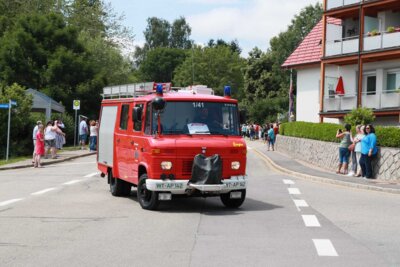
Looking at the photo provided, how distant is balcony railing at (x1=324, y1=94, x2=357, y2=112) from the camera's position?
37188 mm

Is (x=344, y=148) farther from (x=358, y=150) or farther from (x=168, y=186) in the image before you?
(x=168, y=186)

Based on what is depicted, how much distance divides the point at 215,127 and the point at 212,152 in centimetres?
79

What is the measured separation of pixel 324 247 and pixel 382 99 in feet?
91.7

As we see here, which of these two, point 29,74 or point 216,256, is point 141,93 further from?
point 29,74

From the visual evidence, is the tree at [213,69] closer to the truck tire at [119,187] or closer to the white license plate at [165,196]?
the truck tire at [119,187]

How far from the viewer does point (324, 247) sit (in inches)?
330

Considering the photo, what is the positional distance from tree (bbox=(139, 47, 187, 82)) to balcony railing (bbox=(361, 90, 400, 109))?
246 feet

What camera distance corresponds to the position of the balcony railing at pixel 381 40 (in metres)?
33.6

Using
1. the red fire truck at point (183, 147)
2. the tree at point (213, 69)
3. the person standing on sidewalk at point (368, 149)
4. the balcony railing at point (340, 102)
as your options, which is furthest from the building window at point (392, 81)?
the tree at point (213, 69)

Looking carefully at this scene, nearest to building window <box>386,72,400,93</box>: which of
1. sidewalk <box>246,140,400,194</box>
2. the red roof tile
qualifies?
the red roof tile

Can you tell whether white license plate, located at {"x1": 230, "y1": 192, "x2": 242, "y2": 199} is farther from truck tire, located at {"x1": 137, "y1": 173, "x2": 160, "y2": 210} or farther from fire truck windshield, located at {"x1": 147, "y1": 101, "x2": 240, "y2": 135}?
truck tire, located at {"x1": 137, "y1": 173, "x2": 160, "y2": 210}

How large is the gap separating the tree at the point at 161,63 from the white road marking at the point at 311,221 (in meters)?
98.6

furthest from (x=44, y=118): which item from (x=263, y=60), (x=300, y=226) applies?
(x=263, y=60)

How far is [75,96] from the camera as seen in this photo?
51844 millimetres
